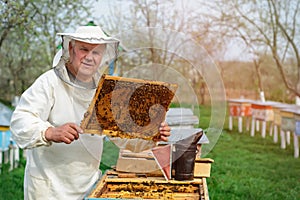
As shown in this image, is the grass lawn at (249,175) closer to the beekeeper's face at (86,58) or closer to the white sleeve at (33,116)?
the white sleeve at (33,116)

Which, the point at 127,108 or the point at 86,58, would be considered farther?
the point at 86,58

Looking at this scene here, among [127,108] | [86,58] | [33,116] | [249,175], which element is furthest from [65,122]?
[249,175]

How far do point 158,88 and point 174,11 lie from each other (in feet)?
39.8

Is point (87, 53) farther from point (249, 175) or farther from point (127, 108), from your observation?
point (249, 175)

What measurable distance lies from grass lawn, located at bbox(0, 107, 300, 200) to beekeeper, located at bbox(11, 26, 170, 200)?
3066mm

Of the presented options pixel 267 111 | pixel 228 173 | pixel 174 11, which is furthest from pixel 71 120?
pixel 174 11

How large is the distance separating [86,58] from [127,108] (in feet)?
1.21

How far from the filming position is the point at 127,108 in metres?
2.00

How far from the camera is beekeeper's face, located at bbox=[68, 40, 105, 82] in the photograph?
7.22 feet

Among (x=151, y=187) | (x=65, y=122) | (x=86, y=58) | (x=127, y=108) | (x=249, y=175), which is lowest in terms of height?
(x=249, y=175)

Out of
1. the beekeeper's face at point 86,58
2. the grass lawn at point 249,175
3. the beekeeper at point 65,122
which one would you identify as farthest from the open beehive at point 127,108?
the grass lawn at point 249,175

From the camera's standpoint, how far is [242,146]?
400 inches

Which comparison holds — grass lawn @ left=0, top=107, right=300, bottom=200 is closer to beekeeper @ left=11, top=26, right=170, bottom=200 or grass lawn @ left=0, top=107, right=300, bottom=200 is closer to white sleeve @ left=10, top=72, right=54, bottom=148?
beekeeper @ left=11, top=26, right=170, bottom=200

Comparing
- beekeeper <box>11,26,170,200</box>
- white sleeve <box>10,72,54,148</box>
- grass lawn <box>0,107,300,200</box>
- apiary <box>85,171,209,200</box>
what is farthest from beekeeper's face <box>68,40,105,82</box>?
grass lawn <box>0,107,300,200</box>
